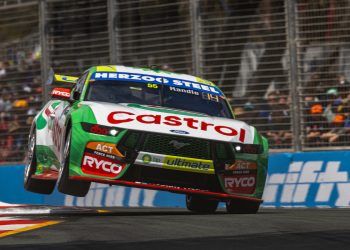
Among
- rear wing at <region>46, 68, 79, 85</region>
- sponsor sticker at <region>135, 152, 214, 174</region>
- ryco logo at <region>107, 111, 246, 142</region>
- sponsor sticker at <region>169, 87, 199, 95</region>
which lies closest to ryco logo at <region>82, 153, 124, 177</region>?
sponsor sticker at <region>135, 152, 214, 174</region>

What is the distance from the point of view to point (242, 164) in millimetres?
10078

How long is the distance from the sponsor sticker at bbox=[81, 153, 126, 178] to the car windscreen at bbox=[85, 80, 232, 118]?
4.20 ft

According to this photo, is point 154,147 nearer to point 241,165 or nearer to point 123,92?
point 241,165

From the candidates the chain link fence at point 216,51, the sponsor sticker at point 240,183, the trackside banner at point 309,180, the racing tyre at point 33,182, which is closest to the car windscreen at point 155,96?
the sponsor sticker at point 240,183

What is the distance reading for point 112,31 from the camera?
703 inches

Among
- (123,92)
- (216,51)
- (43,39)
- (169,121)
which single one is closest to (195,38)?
(216,51)

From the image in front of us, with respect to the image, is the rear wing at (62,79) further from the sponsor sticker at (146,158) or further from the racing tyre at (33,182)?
the sponsor sticker at (146,158)

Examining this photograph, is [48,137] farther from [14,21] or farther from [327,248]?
[14,21]

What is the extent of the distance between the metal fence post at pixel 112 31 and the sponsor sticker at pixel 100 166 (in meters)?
8.28

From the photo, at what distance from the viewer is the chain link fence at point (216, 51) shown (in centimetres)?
1494

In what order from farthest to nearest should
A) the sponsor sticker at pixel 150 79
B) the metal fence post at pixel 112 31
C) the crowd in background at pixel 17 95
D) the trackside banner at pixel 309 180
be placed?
the crowd in background at pixel 17 95 → the metal fence post at pixel 112 31 → the trackside banner at pixel 309 180 → the sponsor sticker at pixel 150 79

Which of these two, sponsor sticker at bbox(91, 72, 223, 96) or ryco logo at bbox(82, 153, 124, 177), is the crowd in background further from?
ryco logo at bbox(82, 153, 124, 177)

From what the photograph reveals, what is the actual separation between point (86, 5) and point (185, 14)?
225cm

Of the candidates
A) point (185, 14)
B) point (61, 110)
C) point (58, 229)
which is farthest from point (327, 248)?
point (185, 14)
